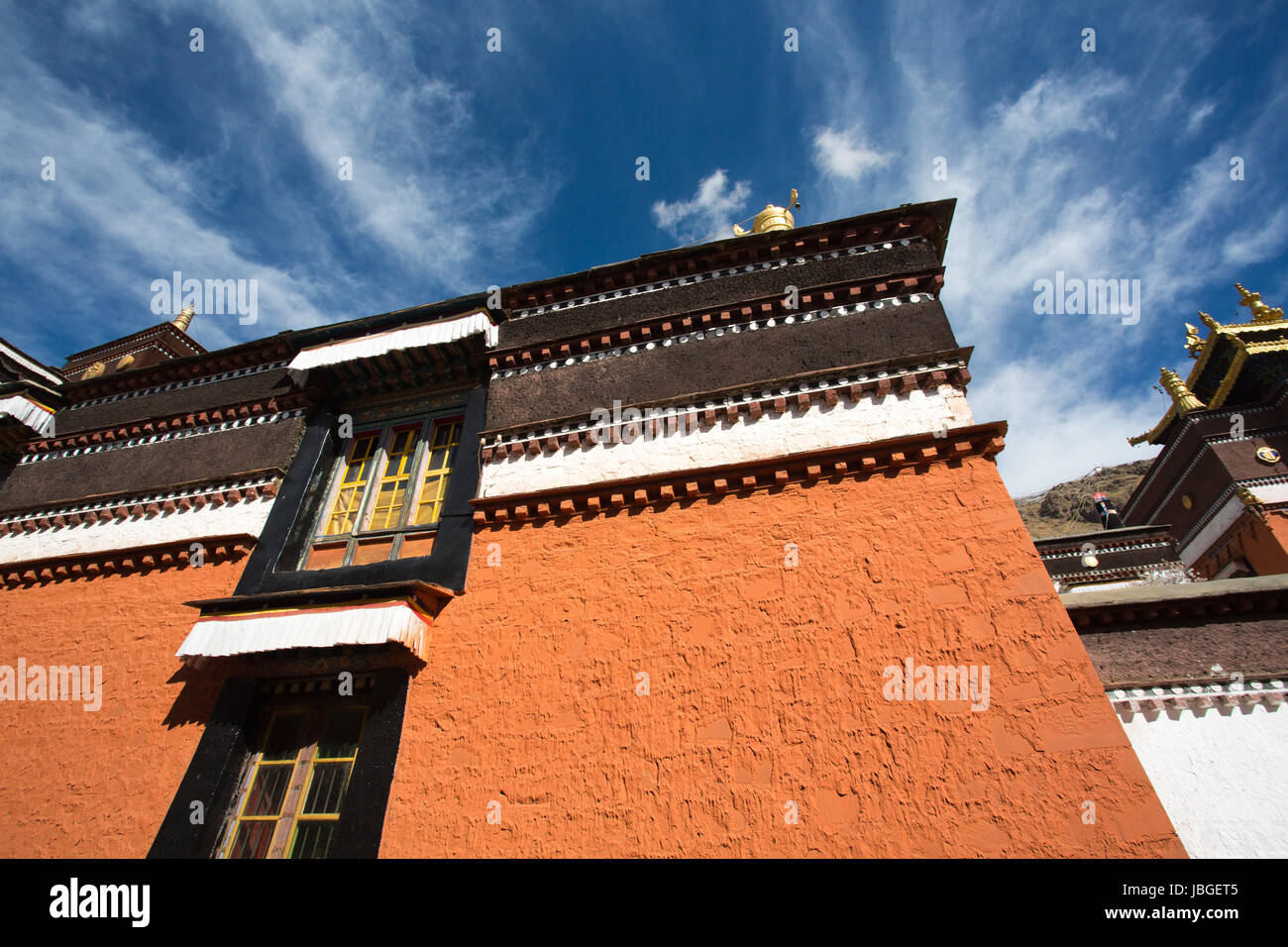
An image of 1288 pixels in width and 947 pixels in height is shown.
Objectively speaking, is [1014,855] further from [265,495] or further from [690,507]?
[265,495]

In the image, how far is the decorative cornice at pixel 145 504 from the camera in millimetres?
7176

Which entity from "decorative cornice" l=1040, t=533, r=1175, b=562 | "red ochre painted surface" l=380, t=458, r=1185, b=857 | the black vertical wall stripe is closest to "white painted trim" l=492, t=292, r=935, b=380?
"red ochre painted surface" l=380, t=458, r=1185, b=857

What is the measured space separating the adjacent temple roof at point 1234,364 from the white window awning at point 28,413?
26.1 m

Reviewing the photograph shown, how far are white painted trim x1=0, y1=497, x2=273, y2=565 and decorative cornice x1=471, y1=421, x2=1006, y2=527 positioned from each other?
3.21 meters

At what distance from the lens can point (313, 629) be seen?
5.23 m

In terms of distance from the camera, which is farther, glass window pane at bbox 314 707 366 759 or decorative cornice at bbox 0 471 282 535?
decorative cornice at bbox 0 471 282 535

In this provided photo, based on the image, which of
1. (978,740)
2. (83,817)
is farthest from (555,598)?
(83,817)

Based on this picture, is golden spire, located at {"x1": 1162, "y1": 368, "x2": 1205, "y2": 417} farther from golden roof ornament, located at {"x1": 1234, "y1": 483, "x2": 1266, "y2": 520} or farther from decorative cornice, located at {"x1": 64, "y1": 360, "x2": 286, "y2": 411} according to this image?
decorative cornice, located at {"x1": 64, "y1": 360, "x2": 286, "y2": 411}

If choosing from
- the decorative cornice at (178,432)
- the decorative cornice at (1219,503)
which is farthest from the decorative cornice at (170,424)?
the decorative cornice at (1219,503)

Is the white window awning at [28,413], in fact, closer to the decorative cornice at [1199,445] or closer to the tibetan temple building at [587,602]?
the tibetan temple building at [587,602]

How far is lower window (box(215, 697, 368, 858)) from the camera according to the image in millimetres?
5059

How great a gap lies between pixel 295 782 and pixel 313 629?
1443mm
